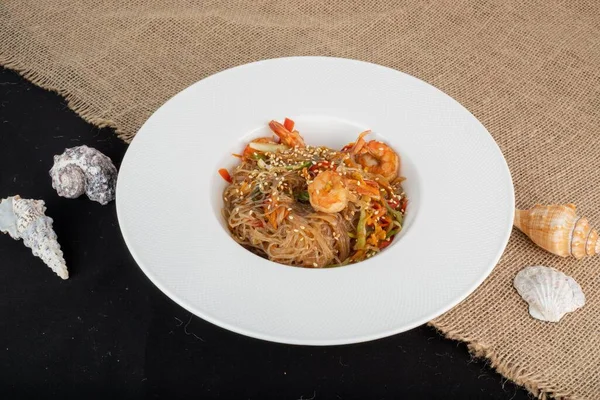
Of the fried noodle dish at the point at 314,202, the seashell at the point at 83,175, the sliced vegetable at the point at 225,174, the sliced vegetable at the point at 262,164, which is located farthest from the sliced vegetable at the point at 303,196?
the seashell at the point at 83,175

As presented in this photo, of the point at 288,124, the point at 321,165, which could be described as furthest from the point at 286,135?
the point at 321,165

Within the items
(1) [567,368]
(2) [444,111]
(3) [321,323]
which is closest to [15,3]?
(2) [444,111]

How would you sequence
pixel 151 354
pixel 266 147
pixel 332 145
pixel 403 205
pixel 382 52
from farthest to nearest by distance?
pixel 382 52 → pixel 332 145 → pixel 266 147 → pixel 403 205 → pixel 151 354

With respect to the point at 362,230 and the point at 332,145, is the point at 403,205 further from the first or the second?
the point at 332,145

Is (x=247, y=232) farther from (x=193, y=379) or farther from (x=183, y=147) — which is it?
(x=193, y=379)

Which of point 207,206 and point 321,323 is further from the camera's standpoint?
point 207,206

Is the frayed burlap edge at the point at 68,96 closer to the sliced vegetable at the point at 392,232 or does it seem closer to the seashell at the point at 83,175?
the seashell at the point at 83,175

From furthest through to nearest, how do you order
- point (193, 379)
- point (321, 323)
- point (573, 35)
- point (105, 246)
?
point (573, 35), point (105, 246), point (193, 379), point (321, 323)
